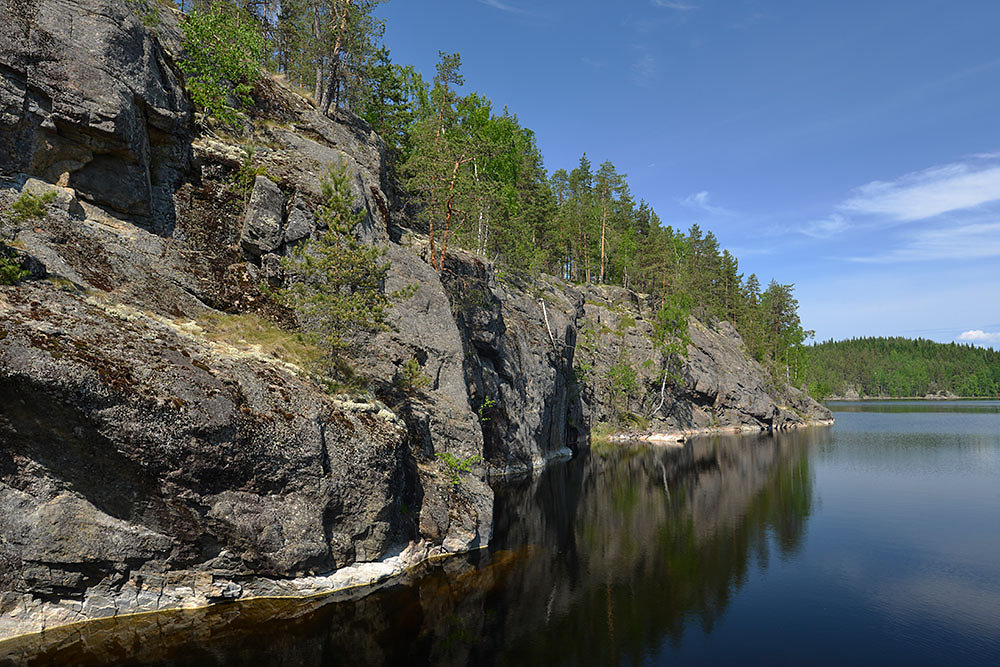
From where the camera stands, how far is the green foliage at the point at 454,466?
27111 mm

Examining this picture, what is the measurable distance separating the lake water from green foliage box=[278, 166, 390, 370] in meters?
11.8

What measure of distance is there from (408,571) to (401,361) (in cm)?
1162

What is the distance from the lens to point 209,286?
23828mm

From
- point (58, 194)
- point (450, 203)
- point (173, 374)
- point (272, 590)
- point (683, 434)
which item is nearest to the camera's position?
point (173, 374)

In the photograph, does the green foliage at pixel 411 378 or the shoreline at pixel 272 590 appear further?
the green foliage at pixel 411 378

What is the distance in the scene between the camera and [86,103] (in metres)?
20.6

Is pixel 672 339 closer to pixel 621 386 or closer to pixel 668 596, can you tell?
pixel 621 386

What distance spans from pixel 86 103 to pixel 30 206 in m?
5.32

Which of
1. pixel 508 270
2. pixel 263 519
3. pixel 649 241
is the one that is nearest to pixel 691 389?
pixel 649 241

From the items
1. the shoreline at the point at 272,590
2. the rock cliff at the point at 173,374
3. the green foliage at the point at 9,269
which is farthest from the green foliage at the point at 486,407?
the green foliage at the point at 9,269

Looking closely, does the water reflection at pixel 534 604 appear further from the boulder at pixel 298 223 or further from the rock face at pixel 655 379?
the rock face at pixel 655 379

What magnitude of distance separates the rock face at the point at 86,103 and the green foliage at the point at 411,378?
1364 cm

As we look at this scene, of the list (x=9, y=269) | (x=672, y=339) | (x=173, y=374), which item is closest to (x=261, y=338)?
(x=173, y=374)

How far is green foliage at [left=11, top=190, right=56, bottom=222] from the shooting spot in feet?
59.7
